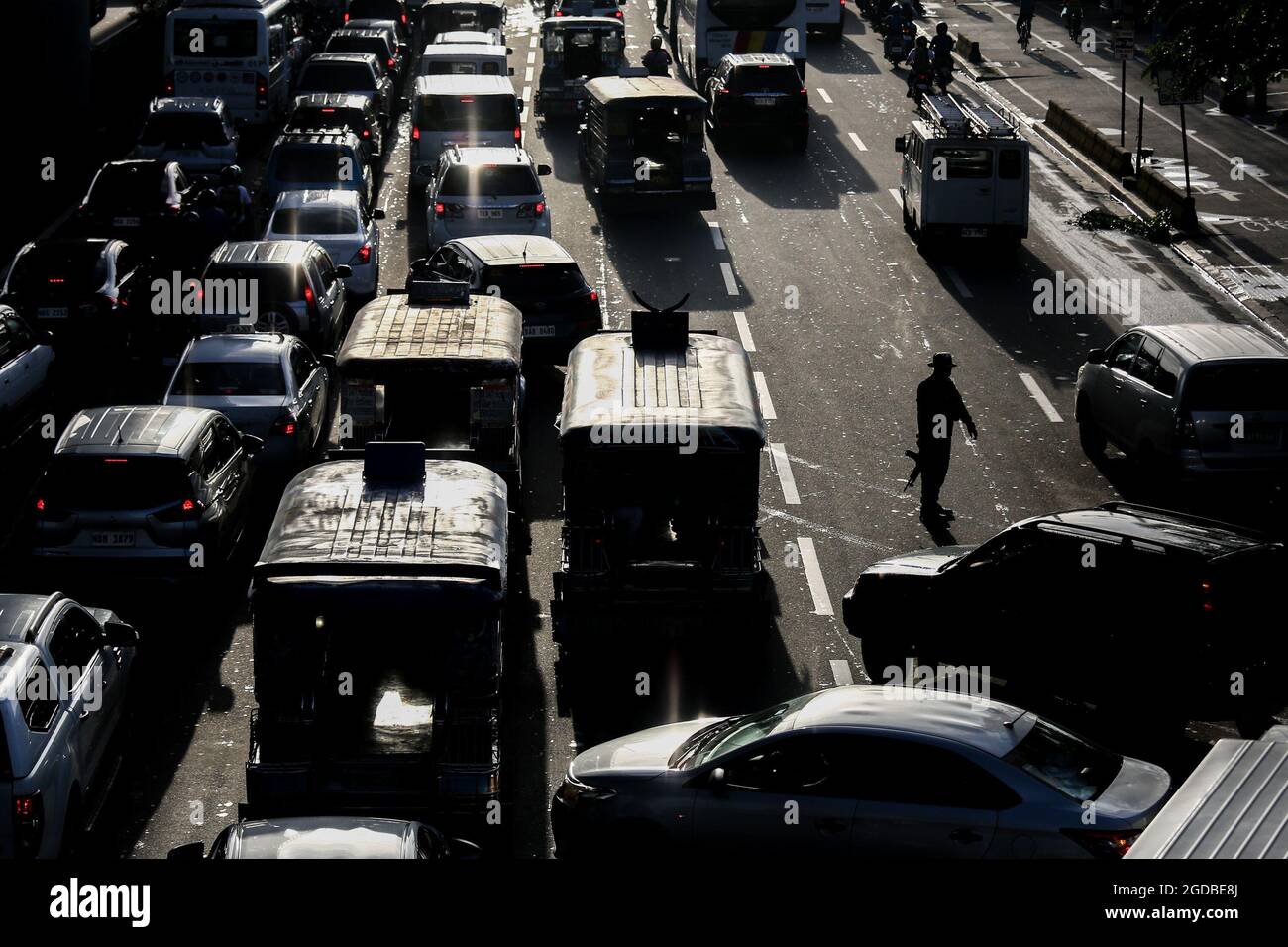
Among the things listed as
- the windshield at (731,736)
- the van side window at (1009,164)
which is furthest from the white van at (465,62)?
the windshield at (731,736)

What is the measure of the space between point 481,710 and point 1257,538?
6.09 meters

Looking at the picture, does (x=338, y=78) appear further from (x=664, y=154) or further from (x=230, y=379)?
(x=230, y=379)

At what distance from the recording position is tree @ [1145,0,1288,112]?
90.1 feet

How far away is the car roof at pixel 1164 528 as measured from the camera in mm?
13602

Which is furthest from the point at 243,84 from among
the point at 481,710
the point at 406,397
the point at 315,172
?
the point at 481,710

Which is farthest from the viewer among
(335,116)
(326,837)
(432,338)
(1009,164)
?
(335,116)

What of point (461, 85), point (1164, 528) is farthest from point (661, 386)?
point (461, 85)

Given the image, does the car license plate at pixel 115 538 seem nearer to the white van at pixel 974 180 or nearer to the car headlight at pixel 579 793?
the car headlight at pixel 579 793

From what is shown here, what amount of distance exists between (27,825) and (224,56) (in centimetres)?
2835

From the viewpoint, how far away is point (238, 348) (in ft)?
64.1

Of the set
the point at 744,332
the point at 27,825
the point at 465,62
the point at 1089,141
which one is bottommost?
the point at 744,332

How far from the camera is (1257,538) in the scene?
13.9 metres

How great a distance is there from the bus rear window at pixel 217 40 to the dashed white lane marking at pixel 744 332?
15.6 metres

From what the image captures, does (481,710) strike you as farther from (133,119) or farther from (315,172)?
(133,119)
